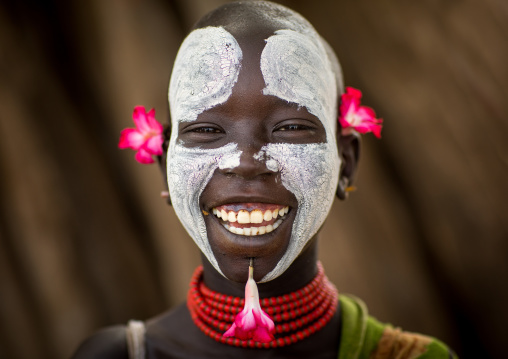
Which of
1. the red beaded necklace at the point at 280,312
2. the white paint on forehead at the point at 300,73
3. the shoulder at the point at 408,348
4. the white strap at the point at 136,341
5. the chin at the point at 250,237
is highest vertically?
the white paint on forehead at the point at 300,73

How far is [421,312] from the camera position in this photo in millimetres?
3418

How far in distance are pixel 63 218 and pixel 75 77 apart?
837 mm

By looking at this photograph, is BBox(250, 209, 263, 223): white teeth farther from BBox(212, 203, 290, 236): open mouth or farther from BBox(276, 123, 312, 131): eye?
BBox(276, 123, 312, 131): eye

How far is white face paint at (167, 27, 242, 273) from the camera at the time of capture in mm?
1749

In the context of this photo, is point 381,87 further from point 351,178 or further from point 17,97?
point 17,97

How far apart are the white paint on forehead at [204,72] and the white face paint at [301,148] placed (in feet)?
0.35

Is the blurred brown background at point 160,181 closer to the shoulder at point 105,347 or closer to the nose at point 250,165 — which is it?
the shoulder at point 105,347

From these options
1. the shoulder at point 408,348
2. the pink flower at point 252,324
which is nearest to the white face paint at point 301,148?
the pink flower at point 252,324

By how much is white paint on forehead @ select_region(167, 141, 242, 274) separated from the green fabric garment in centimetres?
52

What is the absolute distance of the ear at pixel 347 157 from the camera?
6.71 ft

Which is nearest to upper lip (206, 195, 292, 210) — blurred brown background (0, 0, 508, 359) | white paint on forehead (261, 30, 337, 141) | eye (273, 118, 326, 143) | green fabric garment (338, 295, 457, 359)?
eye (273, 118, 326, 143)

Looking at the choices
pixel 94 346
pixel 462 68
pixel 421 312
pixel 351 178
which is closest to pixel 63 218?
pixel 94 346

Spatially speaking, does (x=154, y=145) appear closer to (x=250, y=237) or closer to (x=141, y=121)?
(x=141, y=121)

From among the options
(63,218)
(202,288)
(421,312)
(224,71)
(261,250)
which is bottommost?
(421,312)
